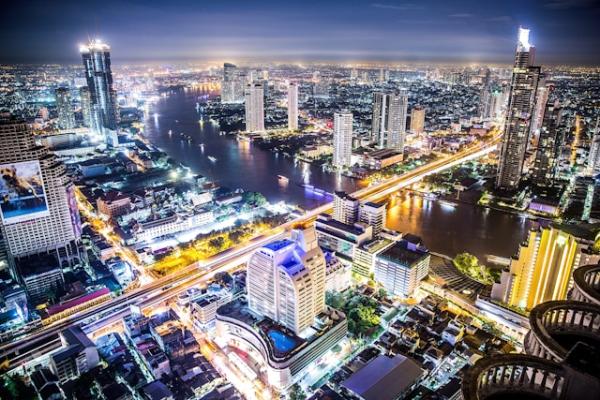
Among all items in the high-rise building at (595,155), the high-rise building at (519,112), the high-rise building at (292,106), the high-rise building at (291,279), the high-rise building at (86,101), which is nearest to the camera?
the high-rise building at (291,279)

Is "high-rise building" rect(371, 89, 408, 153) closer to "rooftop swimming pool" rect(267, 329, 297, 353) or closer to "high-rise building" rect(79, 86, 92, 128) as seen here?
"rooftop swimming pool" rect(267, 329, 297, 353)

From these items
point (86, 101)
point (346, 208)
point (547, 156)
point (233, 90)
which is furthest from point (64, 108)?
point (547, 156)

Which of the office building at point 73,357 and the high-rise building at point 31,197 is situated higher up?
the high-rise building at point 31,197

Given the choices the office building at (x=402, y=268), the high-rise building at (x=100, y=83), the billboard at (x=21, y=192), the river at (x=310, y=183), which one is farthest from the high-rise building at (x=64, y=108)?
the office building at (x=402, y=268)

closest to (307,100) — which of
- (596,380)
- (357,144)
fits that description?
(357,144)

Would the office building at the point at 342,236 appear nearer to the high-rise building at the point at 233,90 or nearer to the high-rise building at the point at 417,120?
the high-rise building at the point at 417,120

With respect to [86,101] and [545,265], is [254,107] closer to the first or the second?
[86,101]
